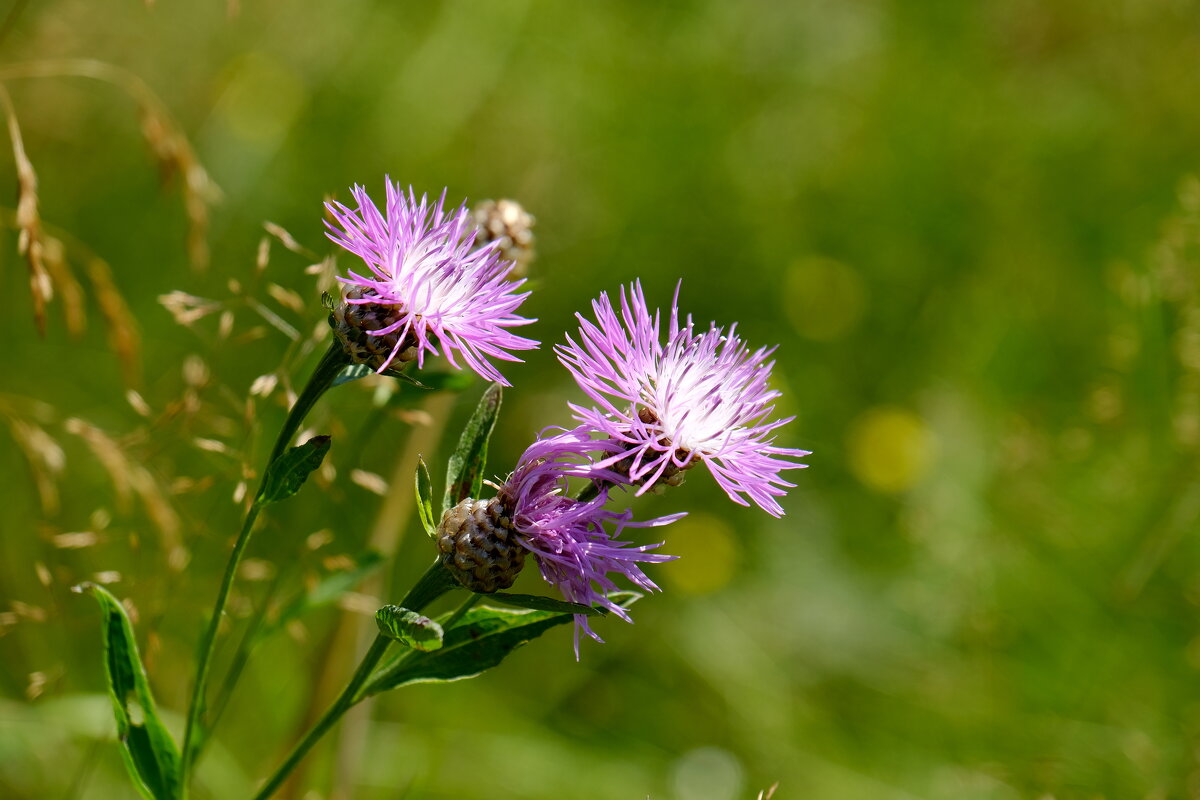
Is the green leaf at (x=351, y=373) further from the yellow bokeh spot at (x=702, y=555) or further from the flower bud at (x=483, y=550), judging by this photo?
the yellow bokeh spot at (x=702, y=555)

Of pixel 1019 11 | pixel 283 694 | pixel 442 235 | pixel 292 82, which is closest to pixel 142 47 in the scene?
pixel 292 82

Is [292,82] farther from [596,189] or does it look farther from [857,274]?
[857,274]

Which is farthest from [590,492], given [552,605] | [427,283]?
[427,283]

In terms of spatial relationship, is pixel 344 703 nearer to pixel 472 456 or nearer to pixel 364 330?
pixel 472 456

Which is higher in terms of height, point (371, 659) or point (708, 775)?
point (708, 775)

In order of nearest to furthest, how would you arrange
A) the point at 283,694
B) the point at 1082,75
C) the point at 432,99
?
the point at 283,694
the point at 432,99
the point at 1082,75

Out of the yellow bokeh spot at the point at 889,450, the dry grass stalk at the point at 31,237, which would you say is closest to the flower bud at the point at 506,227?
the dry grass stalk at the point at 31,237
